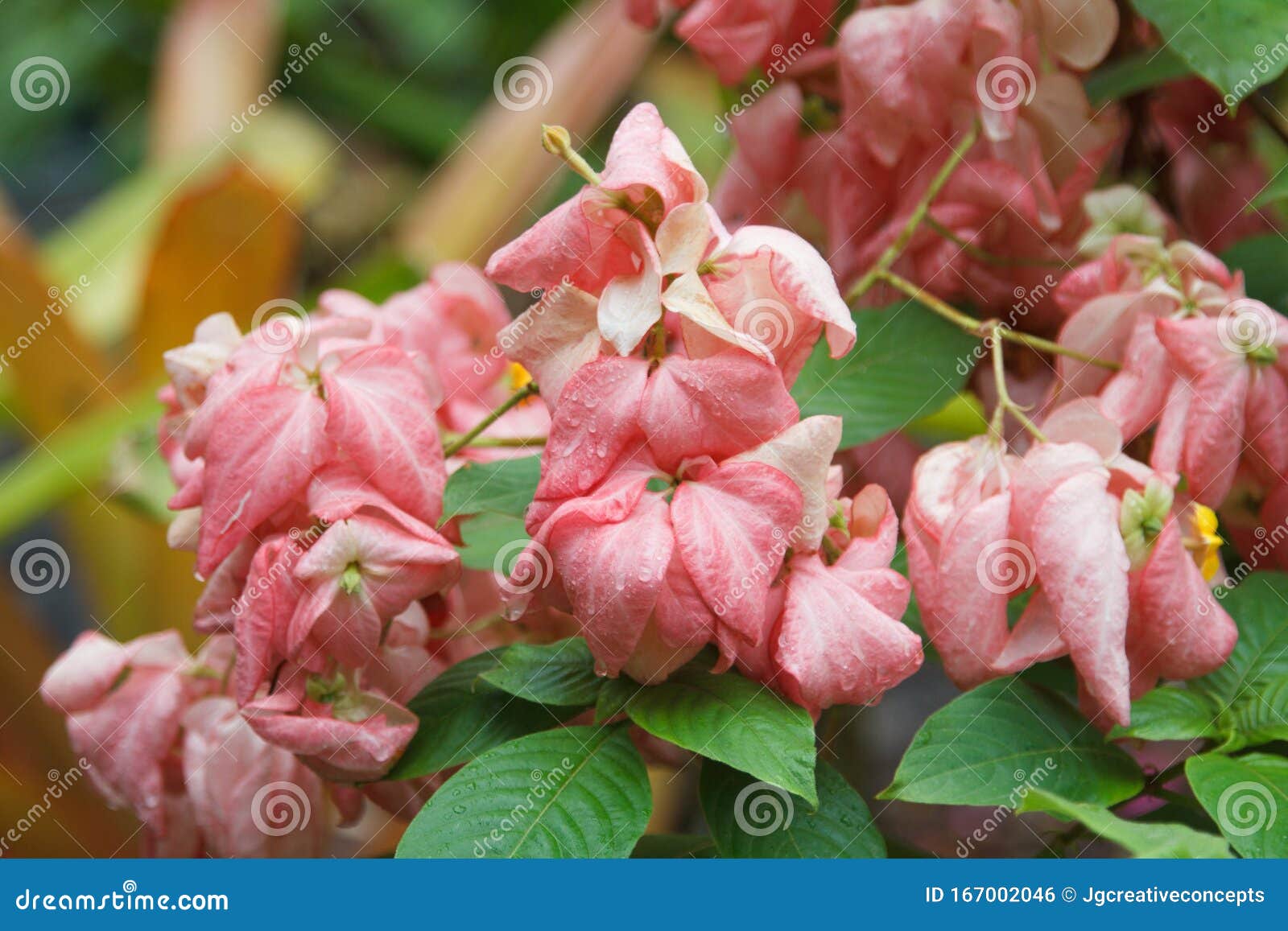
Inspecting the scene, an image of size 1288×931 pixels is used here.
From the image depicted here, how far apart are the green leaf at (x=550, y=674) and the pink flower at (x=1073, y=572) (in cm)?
13

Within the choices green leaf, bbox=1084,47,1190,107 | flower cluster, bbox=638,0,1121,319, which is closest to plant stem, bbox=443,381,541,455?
flower cluster, bbox=638,0,1121,319

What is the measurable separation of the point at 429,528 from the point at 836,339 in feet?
0.56

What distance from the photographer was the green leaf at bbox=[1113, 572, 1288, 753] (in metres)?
0.45

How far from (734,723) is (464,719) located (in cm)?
13

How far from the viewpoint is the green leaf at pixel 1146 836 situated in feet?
1.12

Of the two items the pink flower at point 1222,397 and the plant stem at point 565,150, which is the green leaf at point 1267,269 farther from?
the plant stem at point 565,150

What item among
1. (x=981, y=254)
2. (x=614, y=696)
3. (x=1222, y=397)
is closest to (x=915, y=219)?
(x=981, y=254)

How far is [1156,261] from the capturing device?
1.80 feet

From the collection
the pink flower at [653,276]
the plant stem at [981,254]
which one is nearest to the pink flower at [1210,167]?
the plant stem at [981,254]

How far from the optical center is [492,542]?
0.56 m

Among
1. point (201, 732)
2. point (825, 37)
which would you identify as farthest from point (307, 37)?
point (201, 732)
